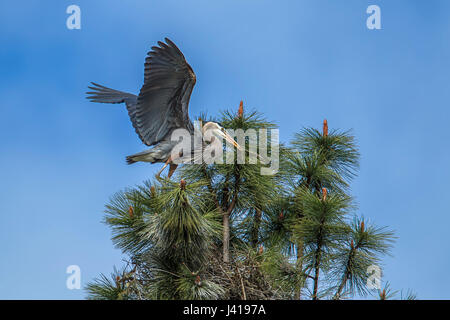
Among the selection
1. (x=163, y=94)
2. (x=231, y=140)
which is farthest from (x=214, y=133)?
(x=163, y=94)

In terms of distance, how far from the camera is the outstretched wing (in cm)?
637

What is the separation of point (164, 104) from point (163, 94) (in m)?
0.12

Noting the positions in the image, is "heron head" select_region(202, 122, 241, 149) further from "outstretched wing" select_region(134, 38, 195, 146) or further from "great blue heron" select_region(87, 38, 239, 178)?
"outstretched wing" select_region(134, 38, 195, 146)

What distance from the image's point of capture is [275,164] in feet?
23.2

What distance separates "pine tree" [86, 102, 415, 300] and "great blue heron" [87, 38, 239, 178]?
0.32 metres

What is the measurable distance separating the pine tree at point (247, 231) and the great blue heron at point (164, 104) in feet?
1.04

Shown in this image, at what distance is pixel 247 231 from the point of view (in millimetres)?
7004

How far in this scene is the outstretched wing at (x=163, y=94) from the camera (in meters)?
6.37

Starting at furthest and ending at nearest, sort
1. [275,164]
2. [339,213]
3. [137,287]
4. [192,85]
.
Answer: [275,164], [192,85], [339,213], [137,287]

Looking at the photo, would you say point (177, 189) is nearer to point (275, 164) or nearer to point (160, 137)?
point (160, 137)

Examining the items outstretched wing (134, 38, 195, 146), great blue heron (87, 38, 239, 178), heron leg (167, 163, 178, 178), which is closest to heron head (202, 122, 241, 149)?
great blue heron (87, 38, 239, 178)

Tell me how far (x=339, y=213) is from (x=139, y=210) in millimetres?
1864

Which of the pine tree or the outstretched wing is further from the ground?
the outstretched wing
